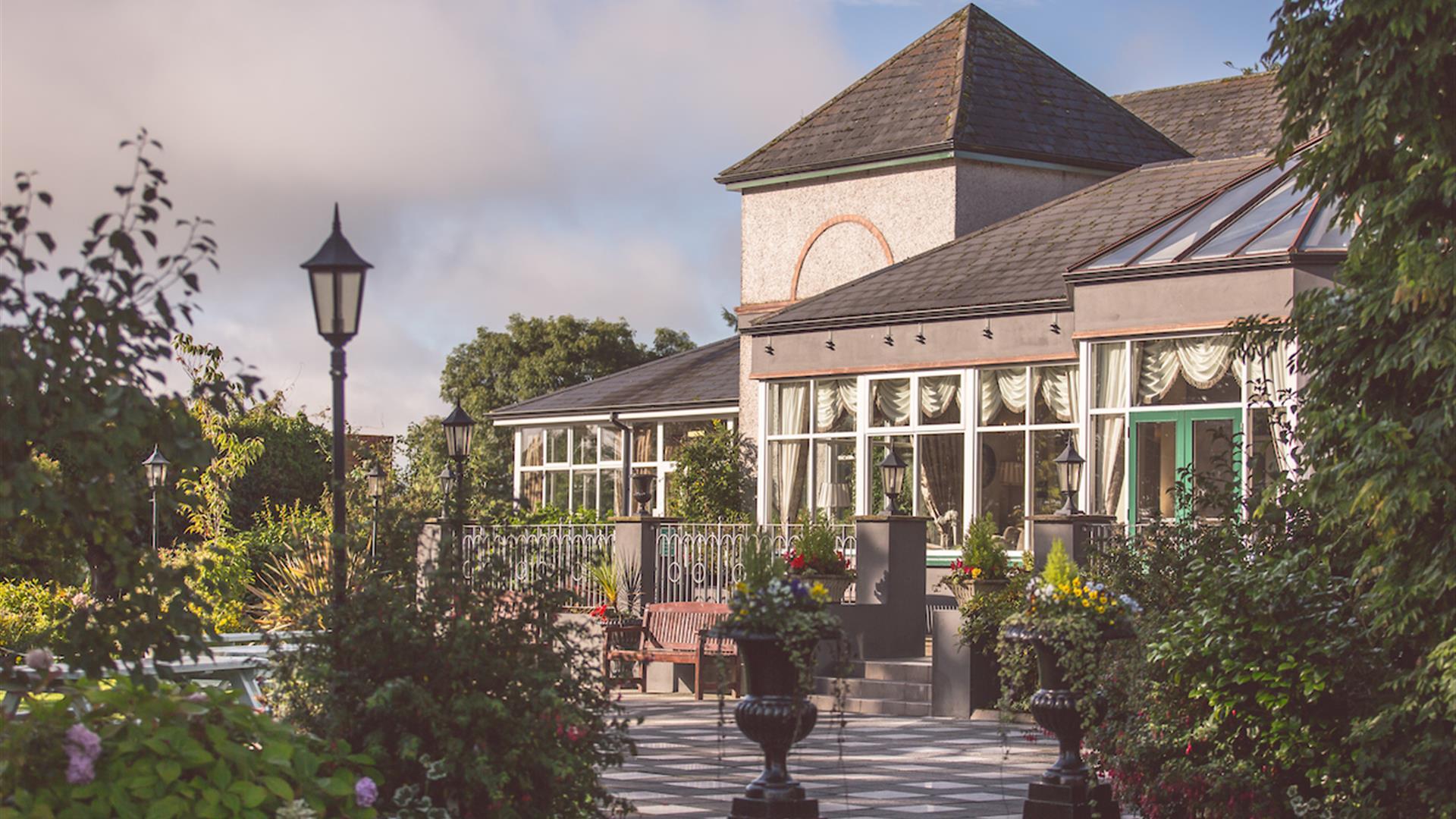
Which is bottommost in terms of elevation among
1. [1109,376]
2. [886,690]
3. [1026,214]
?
[886,690]

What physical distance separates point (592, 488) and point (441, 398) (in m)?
24.3

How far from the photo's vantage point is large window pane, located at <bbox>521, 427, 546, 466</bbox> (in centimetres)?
3531

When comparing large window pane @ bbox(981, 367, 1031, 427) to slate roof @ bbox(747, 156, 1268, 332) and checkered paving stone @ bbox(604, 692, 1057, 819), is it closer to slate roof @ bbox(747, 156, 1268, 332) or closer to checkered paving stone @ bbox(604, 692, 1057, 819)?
slate roof @ bbox(747, 156, 1268, 332)

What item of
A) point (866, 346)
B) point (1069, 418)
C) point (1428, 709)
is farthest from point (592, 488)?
point (1428, 709)

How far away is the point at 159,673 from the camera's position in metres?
6.70

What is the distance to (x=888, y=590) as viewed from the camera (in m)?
19.1

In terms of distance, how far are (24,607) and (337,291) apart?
12742 millimetres

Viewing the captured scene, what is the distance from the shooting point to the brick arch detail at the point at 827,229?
28.4 meters

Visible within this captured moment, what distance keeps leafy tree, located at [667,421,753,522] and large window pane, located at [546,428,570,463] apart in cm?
692

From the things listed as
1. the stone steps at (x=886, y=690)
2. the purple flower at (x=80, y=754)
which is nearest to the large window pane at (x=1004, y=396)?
the stone steps at (x=886, y=690)

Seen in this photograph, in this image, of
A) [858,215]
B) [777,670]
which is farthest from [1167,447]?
[777,670]

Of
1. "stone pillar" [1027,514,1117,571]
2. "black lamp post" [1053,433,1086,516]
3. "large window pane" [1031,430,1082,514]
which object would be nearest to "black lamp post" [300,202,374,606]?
"stone pillar" [1027,514,1117,571]

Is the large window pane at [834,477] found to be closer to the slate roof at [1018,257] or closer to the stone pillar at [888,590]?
the slate roof at [1018,257]

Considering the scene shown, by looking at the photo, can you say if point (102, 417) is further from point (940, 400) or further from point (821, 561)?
point (940, 400)
